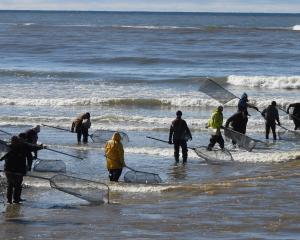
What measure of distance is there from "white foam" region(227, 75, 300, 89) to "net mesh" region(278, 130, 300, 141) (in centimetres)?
1524

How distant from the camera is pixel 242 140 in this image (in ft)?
73.5

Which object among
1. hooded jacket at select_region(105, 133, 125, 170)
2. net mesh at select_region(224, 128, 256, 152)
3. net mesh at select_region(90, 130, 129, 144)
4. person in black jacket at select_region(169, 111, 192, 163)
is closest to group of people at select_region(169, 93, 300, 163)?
person in black jacket at select_region(169, 111, 192, 163)

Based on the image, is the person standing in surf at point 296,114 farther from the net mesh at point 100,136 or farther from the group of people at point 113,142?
the net mesh at point 100,136

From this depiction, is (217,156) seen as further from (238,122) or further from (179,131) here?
(238,122)

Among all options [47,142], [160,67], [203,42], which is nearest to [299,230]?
[47,142]

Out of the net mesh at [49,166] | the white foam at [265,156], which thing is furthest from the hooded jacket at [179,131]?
the net mesh at [49,166]

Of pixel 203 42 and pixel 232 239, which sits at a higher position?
pixel 203 42

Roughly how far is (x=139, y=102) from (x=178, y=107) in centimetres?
177

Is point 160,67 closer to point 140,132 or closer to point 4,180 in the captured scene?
point 140,132

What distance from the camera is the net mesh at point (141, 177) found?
17.6 m

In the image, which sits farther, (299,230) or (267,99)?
(267,99)

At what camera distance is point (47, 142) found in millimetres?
23703

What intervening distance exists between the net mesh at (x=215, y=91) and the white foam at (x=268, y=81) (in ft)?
49.7

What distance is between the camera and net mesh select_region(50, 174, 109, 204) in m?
15.7
